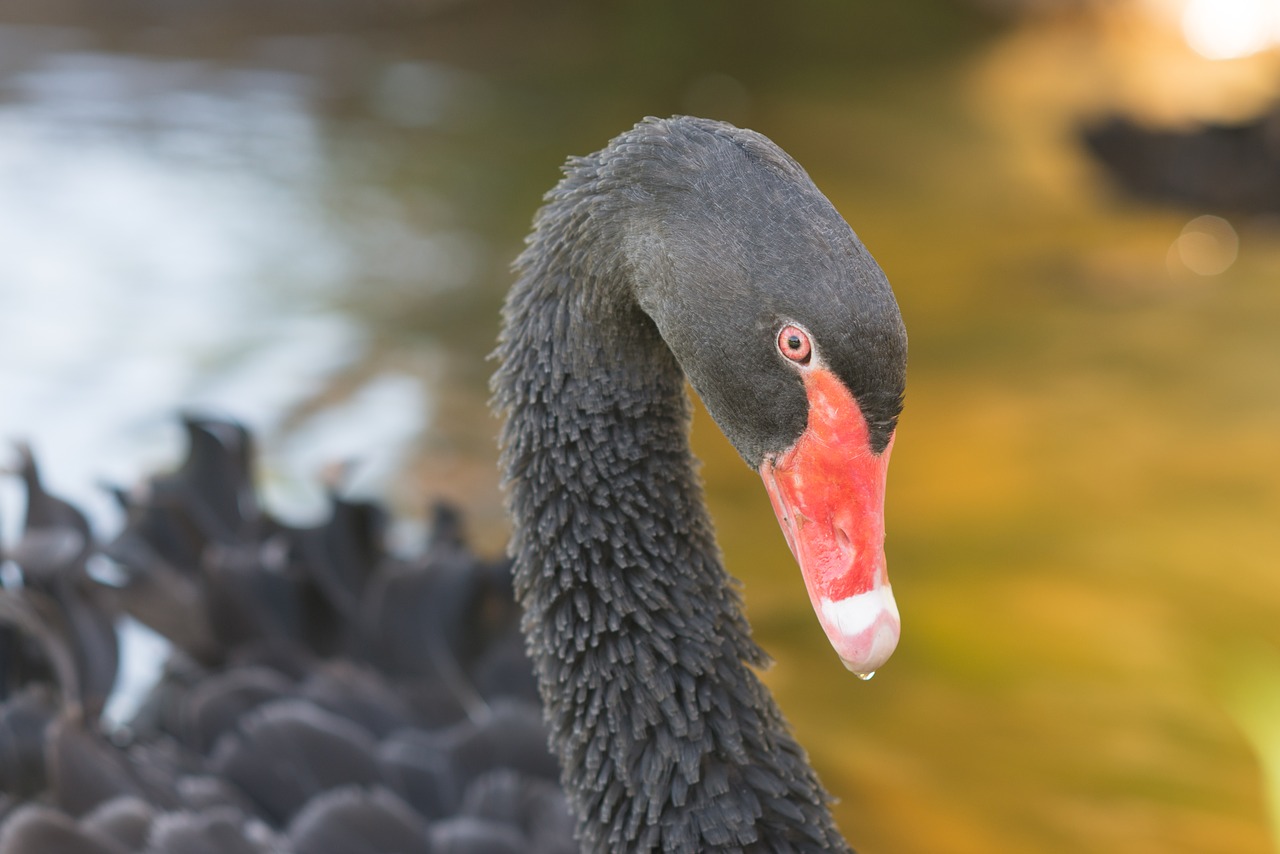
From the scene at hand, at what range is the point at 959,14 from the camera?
8.43 meters

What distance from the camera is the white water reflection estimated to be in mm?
3729

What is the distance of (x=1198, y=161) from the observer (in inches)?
217

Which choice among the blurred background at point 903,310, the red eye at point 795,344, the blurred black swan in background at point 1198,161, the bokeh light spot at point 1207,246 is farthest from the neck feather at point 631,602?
the blurred black swan in background at point 1198,161

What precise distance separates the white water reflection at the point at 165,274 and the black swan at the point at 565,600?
4.78 feet

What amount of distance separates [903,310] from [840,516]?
346 centimetres

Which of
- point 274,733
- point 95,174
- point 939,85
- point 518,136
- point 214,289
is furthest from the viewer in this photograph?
point 939,85

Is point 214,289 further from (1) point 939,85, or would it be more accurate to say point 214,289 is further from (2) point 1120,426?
(1) point 939,85

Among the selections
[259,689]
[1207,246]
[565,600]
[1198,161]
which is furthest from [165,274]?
[1198,161]

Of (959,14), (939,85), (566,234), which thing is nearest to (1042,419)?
(566,234)

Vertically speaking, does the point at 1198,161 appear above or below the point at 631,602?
above

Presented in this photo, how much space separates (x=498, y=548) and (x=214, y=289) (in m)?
1.77

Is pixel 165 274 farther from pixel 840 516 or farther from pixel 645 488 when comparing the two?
pixel 840 516

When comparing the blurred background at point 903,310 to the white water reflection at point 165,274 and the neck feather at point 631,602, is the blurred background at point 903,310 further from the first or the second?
the neck feather at point 631,602

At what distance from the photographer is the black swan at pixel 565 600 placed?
1.26m
